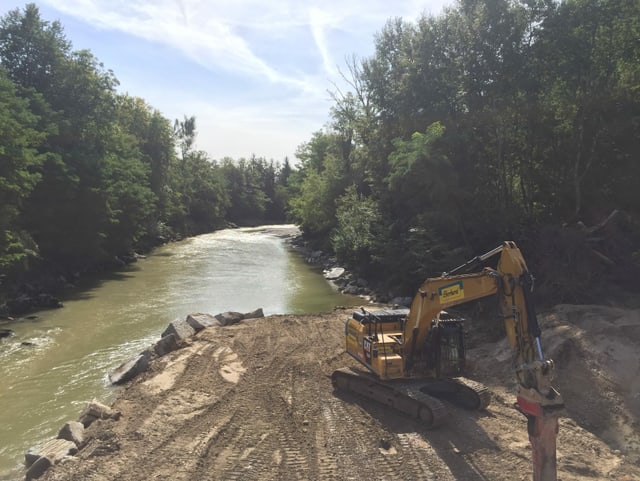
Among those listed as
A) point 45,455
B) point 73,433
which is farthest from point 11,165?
point 45,455

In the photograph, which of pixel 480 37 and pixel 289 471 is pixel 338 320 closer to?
pixel 289 471

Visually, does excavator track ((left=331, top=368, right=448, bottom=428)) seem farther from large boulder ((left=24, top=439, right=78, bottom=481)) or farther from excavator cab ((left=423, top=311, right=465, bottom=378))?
large boulder ((left=24, top=439, right=78, bottom=481))

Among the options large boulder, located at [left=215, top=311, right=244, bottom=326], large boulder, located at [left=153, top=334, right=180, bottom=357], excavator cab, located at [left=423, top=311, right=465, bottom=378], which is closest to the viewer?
excavator cab, located at [left=423, top=311, right=465, bottom=378]

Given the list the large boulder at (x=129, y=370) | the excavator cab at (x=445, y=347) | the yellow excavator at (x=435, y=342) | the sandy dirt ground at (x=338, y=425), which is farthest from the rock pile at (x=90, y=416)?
the excavator cab at (x=445, y=347)

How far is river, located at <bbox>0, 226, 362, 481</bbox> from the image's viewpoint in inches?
412

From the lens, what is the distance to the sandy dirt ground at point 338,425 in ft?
23.0

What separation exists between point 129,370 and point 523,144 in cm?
1798

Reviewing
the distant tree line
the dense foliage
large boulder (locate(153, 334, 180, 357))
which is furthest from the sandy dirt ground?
the distant tree line

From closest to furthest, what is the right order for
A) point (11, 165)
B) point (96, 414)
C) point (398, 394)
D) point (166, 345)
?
point (398, 394) < point (96, 414) < point (166, 345) < point (11, 165)

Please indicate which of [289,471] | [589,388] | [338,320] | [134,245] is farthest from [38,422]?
[134,245]

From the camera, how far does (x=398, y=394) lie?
879 centimetres

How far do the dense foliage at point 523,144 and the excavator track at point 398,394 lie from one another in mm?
8189

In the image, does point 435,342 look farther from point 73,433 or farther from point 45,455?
point 45,455

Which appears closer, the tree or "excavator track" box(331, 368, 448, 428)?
"excavator track" box(331, 368, 448, 428)
